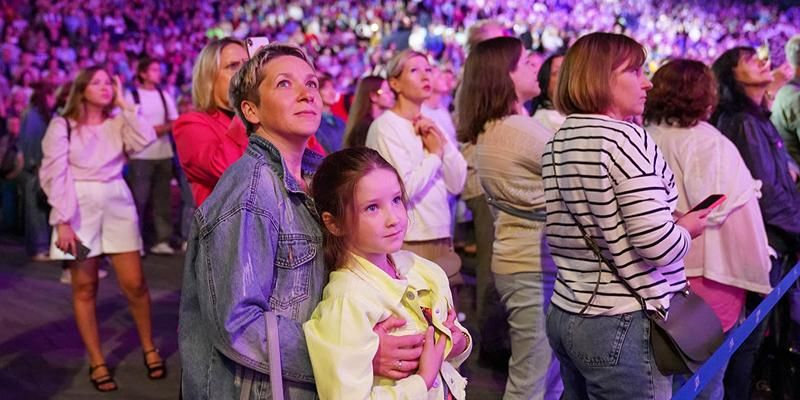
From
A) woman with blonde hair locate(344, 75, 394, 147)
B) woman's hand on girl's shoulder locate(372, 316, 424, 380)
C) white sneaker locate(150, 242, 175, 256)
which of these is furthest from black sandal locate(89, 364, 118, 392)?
white sneaker locate(150, 242, 175, 256)

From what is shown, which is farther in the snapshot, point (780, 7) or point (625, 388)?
point (780, 7)

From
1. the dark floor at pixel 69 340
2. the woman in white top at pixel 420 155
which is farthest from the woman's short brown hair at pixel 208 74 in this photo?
the dark floor at pixel 69 340

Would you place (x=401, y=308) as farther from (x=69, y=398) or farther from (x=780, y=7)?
(x=780, y=7)

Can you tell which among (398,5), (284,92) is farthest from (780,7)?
(284,92)

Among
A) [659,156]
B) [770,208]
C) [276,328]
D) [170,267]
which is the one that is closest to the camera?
[276,328]

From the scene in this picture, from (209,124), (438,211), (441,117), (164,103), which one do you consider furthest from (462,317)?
(164,103)

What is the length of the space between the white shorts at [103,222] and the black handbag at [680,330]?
8.73 feet

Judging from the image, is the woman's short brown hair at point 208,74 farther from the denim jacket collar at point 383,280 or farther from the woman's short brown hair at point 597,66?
the denim jacket collar at point 383,280

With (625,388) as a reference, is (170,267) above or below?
below

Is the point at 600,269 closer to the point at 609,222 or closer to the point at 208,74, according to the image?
the point at 609,222

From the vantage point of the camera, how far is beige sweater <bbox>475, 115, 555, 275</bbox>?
3117 millimetres

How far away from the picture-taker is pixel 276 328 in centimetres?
162

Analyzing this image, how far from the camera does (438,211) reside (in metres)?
3.64

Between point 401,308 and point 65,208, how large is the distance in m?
2.85
